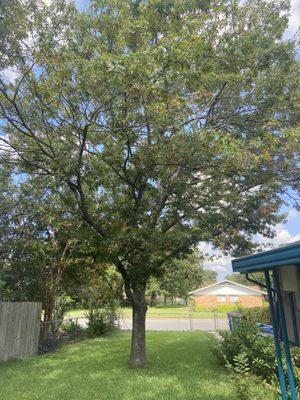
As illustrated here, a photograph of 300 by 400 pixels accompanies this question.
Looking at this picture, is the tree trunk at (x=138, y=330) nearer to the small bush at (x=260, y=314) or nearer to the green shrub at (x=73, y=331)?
the green shrub at (x=73, y=331)

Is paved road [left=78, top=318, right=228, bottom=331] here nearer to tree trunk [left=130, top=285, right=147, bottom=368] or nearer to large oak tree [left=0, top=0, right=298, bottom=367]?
tree trunk [left=130, top=285, right=147, bottom=368]

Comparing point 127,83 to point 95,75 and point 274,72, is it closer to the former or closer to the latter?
point 95,75

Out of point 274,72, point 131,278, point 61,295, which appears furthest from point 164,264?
point 61,295

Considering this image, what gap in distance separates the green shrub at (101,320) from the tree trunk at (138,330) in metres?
8.17

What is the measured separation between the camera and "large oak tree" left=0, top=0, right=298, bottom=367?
784 centimetres

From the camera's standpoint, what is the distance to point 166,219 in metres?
11.7

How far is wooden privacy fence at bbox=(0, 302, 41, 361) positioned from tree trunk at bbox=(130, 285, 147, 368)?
152 inches

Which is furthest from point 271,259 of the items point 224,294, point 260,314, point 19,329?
point 224,294

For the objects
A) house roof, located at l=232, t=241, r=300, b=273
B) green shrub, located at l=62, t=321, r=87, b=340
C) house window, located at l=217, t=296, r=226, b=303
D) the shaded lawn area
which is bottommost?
the shaded lawn area

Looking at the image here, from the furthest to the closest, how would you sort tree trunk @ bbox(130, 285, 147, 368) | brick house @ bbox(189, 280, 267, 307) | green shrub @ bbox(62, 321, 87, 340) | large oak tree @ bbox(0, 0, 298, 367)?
brick house @ bbox(189, 280, 267, 307) → green shrub @ bbox(62, 321, 87, 340) → tree trunk @ bbox(130, 285, 147, 368) → large oak tree @ bbox(0, 0, 298, 367)

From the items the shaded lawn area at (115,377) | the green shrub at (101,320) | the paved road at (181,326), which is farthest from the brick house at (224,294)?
the shaded lawn area at (115,377)

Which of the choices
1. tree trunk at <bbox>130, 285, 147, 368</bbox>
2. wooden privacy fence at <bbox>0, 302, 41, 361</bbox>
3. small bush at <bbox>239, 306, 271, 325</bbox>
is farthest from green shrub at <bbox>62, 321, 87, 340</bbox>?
small bush at <bbox>239, 306, 271, 325</bbox>

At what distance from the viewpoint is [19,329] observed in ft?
41.6

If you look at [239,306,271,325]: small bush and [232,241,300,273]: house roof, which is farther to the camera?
[239,306,271,325]: small bush
